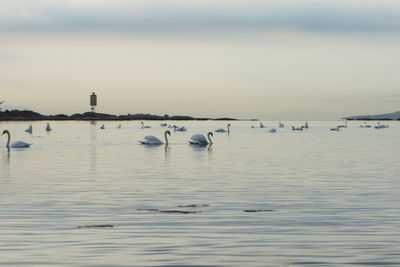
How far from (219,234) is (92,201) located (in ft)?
27.5

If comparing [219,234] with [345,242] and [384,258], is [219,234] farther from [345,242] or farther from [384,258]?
[384,258]

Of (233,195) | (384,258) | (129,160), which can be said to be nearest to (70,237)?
(384,258)

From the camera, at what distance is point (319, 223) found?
60.9 feet

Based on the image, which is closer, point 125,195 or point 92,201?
point 92,201

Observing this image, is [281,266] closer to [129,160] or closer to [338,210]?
[338,210]

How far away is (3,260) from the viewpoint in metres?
13.8

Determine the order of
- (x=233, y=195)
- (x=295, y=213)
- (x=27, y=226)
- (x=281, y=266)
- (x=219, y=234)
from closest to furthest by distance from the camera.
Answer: (x=281, y=266), (x=219, y=234), (x=27, y=226), (x=295, y=213), (x=233, y=195)

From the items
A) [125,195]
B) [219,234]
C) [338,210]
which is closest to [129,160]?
[125,195]

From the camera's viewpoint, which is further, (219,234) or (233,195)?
(233,195)

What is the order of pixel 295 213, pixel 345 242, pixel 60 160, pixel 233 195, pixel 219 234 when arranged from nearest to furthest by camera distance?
pixel 345 242
pixel 219 234
pixel 295 213
pixel 233 195
pixel 60 160

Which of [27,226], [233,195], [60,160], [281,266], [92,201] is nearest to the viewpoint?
[281,266]

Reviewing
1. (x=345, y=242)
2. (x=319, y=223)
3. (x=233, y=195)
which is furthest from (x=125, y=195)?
(x=345, y=242)

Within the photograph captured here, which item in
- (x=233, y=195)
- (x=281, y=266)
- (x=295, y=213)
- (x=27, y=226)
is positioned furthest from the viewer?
(x=233, y=195)

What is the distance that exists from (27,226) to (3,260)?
438 centimetres
